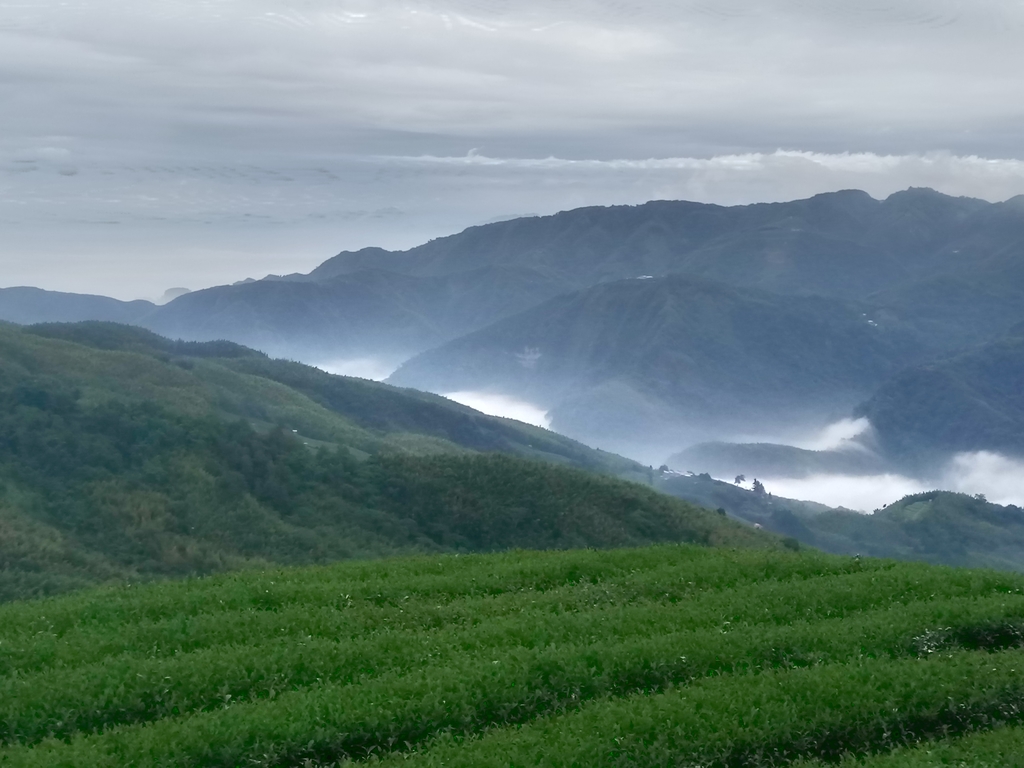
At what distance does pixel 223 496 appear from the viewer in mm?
77625

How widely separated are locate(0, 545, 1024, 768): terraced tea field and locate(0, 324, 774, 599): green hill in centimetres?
3979

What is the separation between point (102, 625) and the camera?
13.6 m

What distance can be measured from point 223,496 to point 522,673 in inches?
2752

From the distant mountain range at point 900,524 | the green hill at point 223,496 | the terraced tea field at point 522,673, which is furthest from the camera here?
the distant mountain range at point 900,524

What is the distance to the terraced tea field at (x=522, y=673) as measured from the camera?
31.8 ft

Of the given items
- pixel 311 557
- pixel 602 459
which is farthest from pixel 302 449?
pixel 602 459

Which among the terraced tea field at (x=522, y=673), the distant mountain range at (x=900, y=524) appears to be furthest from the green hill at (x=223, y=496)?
the distant mountain range at (x=900, y=524)

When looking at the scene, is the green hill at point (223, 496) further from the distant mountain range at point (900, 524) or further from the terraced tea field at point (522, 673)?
the distant mountain range at point (900, 524)

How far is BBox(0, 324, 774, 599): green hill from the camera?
65.3 m

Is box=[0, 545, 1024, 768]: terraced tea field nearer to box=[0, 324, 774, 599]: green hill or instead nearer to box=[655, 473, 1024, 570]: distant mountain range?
box=[0, 324, 774, 599]: green hill

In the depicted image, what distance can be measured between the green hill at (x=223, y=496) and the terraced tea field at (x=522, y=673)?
39792 millimetres

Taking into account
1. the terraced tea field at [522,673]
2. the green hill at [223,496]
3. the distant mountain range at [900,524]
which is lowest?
the distant mountain range at [900,524]

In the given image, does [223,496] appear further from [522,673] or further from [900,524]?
[900,524]

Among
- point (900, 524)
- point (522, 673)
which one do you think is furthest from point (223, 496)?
point (900, 524)
